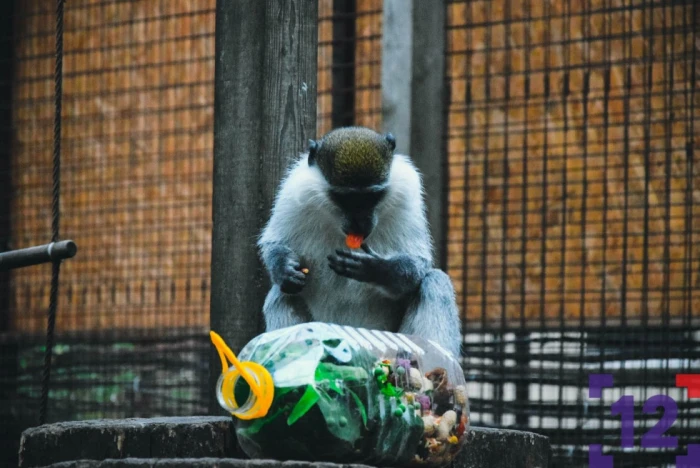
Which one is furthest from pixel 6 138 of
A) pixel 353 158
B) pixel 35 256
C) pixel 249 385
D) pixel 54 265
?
pixel 249 385

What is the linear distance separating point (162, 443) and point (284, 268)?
928 millimetres

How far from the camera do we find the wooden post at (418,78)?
20.9 ft

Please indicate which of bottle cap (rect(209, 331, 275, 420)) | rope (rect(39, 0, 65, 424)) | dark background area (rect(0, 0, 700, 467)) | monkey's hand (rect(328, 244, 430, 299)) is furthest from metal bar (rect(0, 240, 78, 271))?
dark background area (rect(0, 0, 700, 467))

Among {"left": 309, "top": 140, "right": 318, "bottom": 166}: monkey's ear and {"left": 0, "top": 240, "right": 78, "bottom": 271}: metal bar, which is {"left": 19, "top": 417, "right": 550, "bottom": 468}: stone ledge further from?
{"left": 309, "top": 140, "right": 318, "bottom": 166}: monkey's ear

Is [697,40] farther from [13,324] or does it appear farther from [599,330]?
[13,324]

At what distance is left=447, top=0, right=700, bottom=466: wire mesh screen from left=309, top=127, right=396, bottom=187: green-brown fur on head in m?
2.50

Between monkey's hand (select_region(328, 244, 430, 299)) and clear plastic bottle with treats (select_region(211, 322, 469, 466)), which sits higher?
monkey's hand (select_region(328, 244, 430, 299))

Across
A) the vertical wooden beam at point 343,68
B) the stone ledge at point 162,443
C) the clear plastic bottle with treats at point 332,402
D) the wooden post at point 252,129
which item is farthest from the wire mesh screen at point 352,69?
the clear plastic bottle with treats at point 332,402

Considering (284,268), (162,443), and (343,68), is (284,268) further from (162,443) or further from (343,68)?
(343,68)

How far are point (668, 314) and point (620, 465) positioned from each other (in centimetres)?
90

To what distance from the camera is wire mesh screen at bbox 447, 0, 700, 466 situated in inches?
285

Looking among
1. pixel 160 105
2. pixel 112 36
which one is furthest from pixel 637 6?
pixel 112 36

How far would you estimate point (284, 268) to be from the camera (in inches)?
199

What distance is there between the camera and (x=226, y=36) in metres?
5.35
